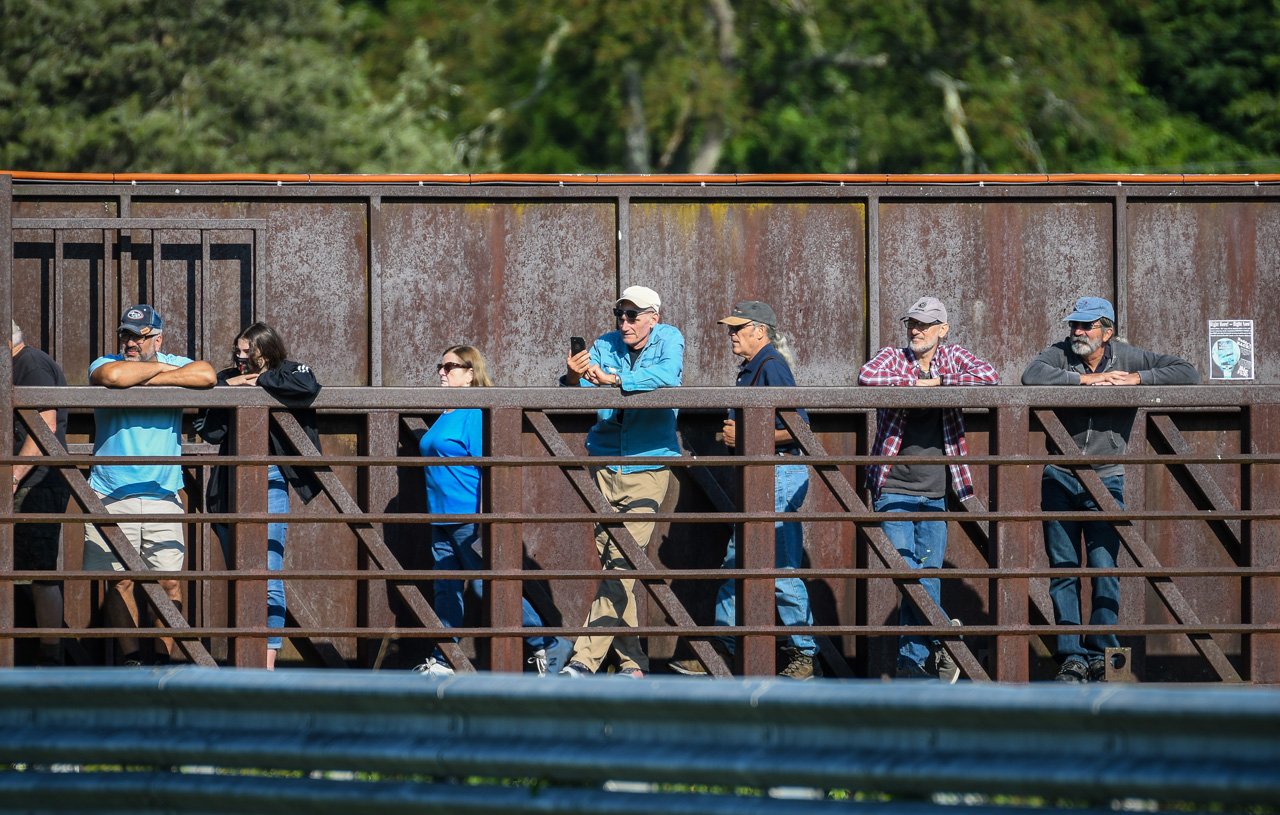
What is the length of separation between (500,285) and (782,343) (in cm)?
165

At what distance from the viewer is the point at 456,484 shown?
333 inches

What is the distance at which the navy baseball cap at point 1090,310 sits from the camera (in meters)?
8.45

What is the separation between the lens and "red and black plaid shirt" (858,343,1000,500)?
8125 mm

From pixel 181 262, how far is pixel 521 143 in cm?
2302

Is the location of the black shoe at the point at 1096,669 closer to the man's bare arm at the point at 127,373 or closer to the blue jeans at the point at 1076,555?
the blue jeans at the point at 1076,555

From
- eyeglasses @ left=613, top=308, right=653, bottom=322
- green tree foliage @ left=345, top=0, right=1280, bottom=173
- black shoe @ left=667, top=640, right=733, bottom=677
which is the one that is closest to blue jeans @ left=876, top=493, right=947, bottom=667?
black shoe @ left=667, top=640, right=733, bottom=677

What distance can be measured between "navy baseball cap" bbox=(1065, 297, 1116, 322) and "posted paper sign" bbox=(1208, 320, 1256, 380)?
116 centimetres

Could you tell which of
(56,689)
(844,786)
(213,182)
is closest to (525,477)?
(213,182)

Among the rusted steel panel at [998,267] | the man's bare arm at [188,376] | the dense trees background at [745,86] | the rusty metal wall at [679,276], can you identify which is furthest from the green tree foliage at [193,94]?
the rusted steel panel at [998,267]

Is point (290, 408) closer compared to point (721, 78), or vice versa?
point (290, 408)

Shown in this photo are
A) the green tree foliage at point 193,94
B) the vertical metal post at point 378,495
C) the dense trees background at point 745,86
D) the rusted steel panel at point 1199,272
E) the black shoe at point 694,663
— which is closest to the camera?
the black shoe at point 694,663

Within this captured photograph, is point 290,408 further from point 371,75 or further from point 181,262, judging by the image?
point 371,75

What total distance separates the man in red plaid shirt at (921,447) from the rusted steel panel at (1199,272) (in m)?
1.64

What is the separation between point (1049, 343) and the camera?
370 inches
